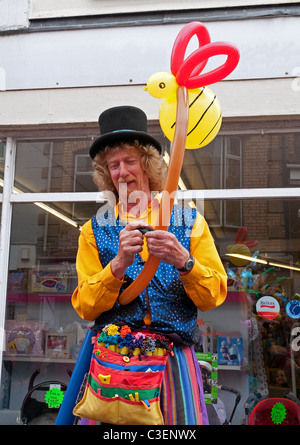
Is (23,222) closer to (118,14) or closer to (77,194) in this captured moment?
(77,194)

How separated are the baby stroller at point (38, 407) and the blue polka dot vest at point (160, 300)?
2554mm

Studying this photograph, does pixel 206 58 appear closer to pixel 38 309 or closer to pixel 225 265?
pixel 225 265

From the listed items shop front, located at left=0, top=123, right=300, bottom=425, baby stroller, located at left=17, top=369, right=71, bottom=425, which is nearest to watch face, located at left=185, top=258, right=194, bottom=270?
shop front, located at left=0, top=123, right=300, bottom=425

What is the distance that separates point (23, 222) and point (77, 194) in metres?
0.55

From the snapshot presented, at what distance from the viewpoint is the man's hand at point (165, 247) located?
1.62 metres

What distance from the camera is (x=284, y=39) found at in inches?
148

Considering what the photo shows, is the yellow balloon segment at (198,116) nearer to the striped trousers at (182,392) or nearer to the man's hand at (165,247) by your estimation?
the man's hand at (165,247)

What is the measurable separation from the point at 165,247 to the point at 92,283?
323mm

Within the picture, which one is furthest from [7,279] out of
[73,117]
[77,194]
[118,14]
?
[118,14]

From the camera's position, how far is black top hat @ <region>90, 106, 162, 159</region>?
6.31 ft

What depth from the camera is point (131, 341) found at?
5.64ft

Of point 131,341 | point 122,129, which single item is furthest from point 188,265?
point 122,129

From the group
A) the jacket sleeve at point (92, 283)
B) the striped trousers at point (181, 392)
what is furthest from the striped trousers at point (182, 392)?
the jacket sleeve at point (92, 283)

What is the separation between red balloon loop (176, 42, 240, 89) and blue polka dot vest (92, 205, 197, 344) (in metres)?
0.52
